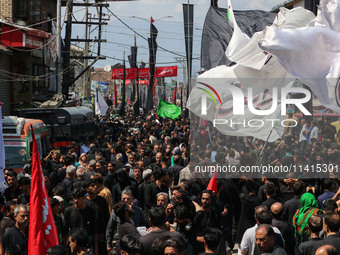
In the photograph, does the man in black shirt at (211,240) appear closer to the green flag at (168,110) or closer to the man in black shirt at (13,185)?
the man in black shirt at (13,185)

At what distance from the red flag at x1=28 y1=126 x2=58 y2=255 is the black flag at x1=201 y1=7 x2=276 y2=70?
874 cm

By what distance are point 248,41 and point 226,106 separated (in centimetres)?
148

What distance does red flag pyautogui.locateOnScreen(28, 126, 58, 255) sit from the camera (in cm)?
659

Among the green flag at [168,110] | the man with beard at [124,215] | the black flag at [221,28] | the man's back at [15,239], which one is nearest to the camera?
the man's back at [15,239]

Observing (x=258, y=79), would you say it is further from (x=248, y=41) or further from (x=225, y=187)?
(x=225, y=187)

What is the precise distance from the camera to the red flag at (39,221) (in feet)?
21.6

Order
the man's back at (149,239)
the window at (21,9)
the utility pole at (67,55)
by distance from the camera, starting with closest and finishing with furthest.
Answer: the man's back at (149,239)
the utility pole at (67,55)
the window at (21,9)

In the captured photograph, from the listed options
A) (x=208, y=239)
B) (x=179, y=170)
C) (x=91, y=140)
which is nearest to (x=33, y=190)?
(x=208, y=239)

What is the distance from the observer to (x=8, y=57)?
3002cm

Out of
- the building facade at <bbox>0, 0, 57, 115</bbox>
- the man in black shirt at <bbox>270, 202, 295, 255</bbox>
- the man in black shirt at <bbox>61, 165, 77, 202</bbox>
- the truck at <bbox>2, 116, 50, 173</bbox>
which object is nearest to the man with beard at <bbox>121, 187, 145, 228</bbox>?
the man in black shirt at <bbox>270, 202, 295, 255</bbox>

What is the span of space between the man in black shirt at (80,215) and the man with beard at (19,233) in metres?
0.96

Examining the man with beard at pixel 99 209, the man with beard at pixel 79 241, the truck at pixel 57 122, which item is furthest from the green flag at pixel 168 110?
the man with beard at pixel 79 241

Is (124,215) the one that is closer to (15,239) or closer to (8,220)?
(15,239)

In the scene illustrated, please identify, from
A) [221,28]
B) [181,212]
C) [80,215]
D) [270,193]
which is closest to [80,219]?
[80,215]
